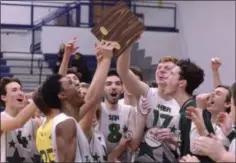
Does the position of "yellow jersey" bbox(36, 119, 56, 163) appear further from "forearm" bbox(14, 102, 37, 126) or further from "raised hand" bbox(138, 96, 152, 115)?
"raised hand" bbox(138, 96, 152, 115)

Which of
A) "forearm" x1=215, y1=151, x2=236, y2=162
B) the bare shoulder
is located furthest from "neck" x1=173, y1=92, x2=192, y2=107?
"forearm" x1=215, y1=151, x2=236, y2=162

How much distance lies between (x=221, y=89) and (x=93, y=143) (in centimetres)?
156

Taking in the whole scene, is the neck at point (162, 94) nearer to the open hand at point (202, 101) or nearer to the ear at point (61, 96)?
the open hand at point (202, 101)

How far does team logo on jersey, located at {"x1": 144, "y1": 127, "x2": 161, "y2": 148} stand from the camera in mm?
7660

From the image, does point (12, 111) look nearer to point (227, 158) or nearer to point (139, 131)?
point (139, 131)

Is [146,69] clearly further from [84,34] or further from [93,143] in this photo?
[93,143]

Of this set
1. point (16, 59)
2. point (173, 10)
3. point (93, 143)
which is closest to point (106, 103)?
point (93, 143)

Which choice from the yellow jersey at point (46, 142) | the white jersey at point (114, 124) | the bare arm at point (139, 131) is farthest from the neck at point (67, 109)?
the white jersey at point (114, 124)

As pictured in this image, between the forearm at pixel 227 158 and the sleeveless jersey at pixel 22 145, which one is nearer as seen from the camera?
the forearm at pixel 227 158

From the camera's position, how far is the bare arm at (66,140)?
19.5ft

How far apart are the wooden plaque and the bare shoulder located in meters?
1.05

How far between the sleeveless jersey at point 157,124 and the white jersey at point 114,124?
1.02ft

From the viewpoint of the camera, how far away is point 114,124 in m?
8.04

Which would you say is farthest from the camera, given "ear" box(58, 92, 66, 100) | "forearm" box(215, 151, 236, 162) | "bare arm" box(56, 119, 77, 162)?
"ear" box(58, 92, 66, 100)
